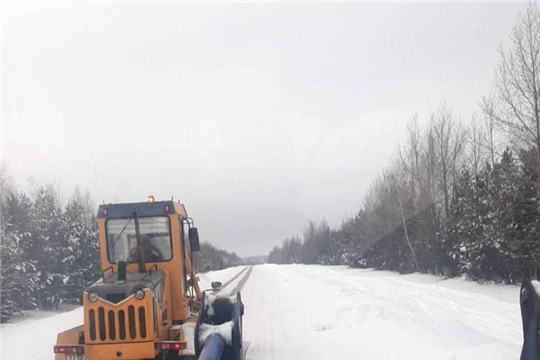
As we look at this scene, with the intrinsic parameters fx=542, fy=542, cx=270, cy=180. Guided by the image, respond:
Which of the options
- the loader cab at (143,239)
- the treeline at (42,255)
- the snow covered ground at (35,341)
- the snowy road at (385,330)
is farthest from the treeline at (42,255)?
the loader cab at (143,239)

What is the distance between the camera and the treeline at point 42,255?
25469mm

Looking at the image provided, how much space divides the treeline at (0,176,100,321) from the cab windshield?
18807 millimetres

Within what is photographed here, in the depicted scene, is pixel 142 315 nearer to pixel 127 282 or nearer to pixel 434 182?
pixel 127 282

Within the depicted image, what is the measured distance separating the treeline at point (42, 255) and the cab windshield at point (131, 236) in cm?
1881

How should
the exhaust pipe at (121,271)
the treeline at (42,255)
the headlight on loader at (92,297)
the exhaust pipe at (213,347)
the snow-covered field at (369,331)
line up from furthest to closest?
the treeline at (42,255) → the snow-covered field at (369,331) → the exhaust pipe at (121,271) → the headlight on loader at (92,297) → the exhaust pipe at (213,347)

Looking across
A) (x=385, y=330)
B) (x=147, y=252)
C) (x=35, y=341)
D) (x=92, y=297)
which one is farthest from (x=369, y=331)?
(x=35, y=341)

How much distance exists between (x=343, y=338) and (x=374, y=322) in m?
1.41

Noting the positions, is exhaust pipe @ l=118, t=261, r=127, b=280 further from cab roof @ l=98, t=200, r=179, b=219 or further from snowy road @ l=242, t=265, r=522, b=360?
snowy road @ l=242, t=265, r=522, b=360

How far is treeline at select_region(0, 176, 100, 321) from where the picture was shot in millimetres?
25469

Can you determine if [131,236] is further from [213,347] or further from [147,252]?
[213,347]

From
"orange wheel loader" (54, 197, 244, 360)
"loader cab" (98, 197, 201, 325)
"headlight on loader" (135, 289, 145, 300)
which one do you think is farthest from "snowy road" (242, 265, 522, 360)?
"headlight on loader" (135, 289, 145, 300)

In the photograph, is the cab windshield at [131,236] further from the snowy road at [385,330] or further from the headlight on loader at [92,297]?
the snowy road at [385,330]

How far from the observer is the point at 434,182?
43.9 meters

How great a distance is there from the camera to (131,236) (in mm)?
8367
